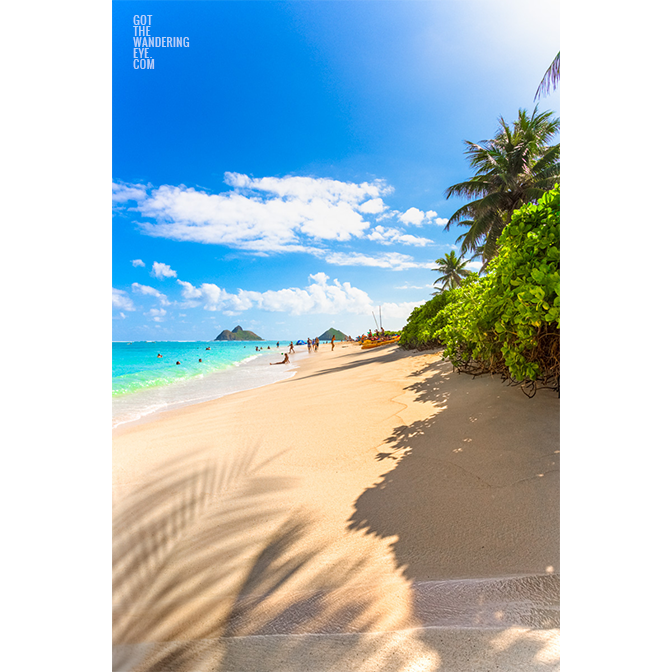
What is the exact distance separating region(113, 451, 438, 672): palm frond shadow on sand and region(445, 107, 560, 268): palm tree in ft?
46.2

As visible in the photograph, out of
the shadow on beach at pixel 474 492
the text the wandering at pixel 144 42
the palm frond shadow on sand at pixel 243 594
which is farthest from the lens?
the text the wandering at pixel 144 42

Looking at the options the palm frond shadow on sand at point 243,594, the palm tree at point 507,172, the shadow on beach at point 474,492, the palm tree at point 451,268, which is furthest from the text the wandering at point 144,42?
the palm tree at point 451,268

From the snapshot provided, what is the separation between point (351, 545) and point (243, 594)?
58cm

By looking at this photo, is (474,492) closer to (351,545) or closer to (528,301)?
(351,545)

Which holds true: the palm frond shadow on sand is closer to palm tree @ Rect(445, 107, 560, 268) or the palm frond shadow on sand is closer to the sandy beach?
the sandy beach

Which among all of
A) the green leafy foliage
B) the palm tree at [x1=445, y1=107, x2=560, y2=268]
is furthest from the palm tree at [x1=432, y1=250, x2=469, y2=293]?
the green leafy foliage

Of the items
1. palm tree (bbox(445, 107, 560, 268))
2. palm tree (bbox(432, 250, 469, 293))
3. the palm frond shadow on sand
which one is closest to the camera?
the palm frond shadow on sand

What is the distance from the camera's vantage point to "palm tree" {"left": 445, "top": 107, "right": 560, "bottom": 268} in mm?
13406

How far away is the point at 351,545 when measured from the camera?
1.79 m

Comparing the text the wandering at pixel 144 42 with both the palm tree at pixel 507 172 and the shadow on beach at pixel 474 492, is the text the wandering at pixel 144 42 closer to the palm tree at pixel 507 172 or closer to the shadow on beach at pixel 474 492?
the shadow on beach at pixel 474 492

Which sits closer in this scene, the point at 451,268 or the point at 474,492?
the point at 474,492

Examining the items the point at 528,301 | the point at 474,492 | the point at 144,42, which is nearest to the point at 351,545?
the point at 474,492

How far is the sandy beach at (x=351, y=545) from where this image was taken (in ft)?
3.84
